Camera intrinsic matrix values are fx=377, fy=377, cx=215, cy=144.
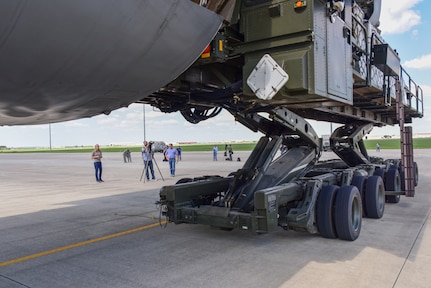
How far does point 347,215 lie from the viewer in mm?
5340

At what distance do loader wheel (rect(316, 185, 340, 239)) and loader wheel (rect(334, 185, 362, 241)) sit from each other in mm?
71

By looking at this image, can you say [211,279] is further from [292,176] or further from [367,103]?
[367,103]

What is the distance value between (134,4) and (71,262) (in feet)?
12.4

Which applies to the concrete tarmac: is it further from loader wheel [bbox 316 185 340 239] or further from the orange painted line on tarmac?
loader wheel [bbox 316 185 340 239]

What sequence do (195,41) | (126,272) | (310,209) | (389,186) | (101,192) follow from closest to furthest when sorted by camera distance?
(195,41)
(126,272)
(310,209)
(389,186)
(101,192)

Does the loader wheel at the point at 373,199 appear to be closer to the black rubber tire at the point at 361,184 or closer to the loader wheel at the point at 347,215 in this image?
the black rubber tire at the point at 361,184

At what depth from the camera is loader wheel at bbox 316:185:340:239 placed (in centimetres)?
540

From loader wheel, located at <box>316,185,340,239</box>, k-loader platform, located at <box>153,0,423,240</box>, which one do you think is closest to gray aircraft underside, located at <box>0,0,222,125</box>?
k-loader platform, located at <box>153,0,423,240</box>

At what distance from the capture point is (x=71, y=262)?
470cm

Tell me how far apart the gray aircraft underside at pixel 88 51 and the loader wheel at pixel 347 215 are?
12.4ft

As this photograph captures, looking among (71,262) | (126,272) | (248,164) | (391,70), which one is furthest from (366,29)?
(71,262)

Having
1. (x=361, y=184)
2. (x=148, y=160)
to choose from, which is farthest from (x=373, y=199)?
(x=148, y=160)

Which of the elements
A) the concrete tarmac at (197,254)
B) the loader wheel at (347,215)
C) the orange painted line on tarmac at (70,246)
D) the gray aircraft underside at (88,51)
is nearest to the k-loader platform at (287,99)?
the loader wheel at (347,215)

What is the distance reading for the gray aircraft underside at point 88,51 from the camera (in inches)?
65.9
